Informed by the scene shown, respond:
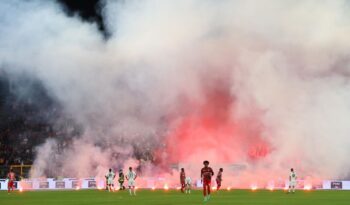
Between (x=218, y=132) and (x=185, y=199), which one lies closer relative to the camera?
(x=185, y=199)

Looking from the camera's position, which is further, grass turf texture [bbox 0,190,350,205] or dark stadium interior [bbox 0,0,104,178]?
dark stadium interior [bbox 0,0,104,178]

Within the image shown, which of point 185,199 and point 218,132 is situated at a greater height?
point 218,132

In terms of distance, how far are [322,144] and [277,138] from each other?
380 cm

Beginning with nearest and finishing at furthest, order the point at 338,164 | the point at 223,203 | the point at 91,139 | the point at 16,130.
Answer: the point at 223,203 → the point at 338,164 → the point at 91,139 → the point at 16,130

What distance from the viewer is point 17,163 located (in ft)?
211

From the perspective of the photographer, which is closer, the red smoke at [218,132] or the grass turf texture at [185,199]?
the grass turf texture at [185,199]

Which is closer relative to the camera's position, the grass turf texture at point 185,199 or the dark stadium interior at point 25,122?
the grass turf texture at point 185,199

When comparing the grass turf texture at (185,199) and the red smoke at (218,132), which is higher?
the red smoke at (218,132)

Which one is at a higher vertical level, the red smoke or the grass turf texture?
the red smoke

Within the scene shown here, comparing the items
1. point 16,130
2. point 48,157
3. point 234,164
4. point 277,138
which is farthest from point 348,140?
point 16,130

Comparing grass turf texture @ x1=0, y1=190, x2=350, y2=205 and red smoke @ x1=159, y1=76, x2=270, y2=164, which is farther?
red smoke @ x1=159, y1=76, x2=270, y2=164

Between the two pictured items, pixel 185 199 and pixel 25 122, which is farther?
pixel 25 122

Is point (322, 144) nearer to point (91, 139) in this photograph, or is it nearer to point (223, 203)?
point (91, 139)

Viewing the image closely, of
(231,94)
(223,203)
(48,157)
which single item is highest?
(231,94)
